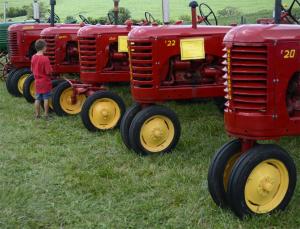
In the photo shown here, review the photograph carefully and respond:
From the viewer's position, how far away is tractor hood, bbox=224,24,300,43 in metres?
3.32

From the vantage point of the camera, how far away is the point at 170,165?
15.4 ft

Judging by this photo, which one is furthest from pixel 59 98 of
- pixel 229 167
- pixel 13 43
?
pixel 229 167

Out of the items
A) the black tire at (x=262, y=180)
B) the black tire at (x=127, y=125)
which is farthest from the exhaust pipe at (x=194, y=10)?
the black tire at (x=262, y=180)

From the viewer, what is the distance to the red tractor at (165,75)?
5059 mm

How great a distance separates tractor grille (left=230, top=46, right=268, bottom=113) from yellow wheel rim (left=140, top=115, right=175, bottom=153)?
1.66m

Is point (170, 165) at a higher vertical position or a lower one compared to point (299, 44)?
lower

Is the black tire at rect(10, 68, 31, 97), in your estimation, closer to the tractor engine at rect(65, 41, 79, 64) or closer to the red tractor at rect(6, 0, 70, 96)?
the red tractor at rect(6, 0, 70, 96)

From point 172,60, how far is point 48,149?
1.56m

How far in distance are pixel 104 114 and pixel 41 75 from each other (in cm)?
140

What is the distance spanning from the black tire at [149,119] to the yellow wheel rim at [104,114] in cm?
121

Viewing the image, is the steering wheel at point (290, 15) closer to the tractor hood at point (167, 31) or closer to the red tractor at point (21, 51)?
the tractor hood at point (167, 31)

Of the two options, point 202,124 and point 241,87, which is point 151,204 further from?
point 202,124

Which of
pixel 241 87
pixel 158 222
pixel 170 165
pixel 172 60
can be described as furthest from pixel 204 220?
pixel 172 60

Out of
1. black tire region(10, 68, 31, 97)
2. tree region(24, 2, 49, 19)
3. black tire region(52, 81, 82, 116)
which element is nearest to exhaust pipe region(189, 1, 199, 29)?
→ black tire region(52, 81, 82, 116)
